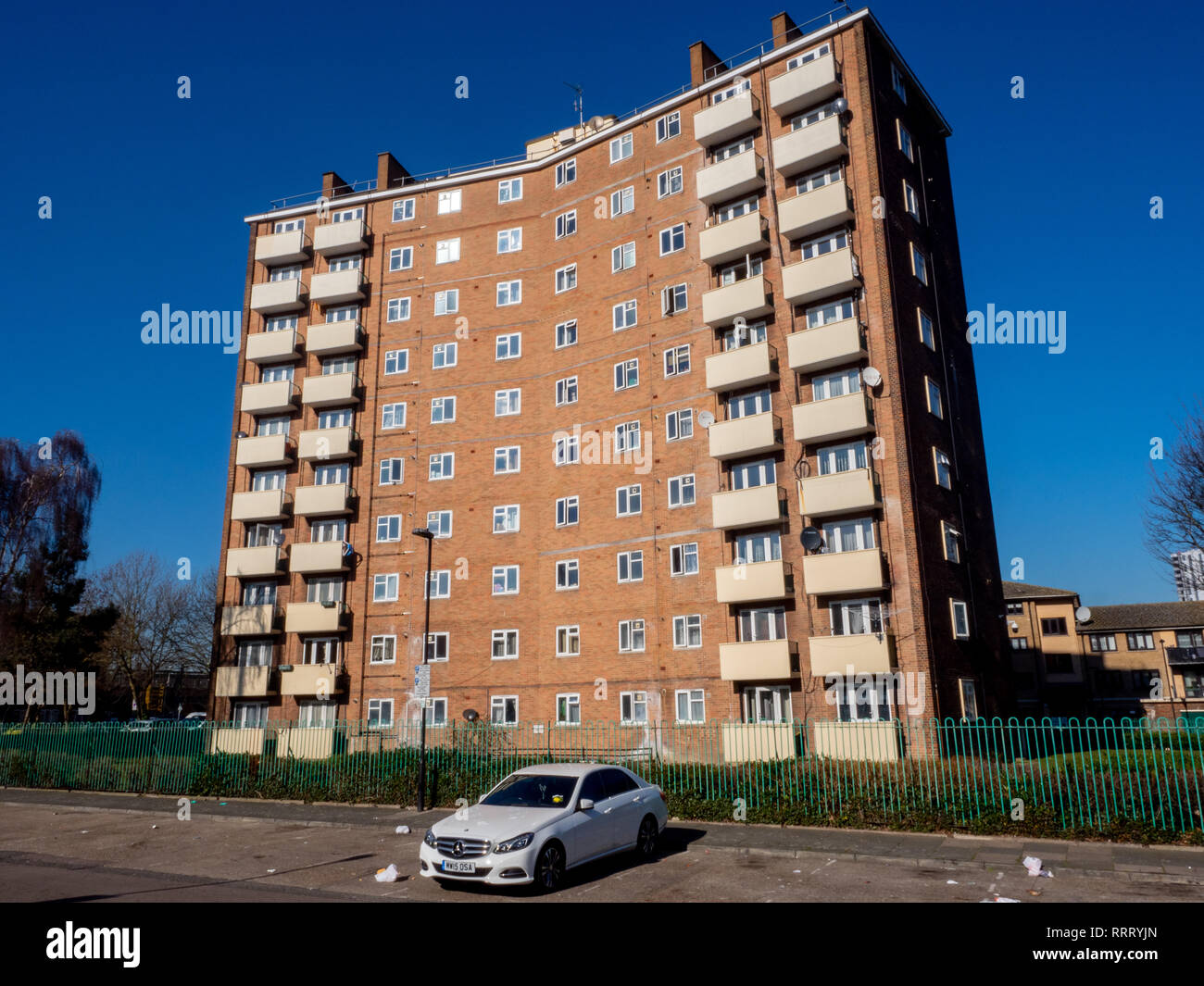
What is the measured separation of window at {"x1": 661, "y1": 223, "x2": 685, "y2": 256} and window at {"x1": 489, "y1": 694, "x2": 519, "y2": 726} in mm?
20618

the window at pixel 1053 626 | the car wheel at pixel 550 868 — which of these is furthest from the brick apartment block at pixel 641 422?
the window at pixel 1053 626

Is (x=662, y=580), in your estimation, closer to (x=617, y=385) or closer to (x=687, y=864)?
(x=617, y=385)

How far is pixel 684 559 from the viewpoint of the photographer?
34.3 meters

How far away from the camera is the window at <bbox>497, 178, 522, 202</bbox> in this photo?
43.8 m

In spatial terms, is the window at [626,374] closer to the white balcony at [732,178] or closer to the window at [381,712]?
the white balcony at [732,178]

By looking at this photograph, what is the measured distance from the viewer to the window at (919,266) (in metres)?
34.1

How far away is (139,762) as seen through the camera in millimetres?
26688

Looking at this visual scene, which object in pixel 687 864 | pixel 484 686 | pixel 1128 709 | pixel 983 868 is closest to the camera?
pixel 983 868

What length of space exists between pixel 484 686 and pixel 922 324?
2368 cm

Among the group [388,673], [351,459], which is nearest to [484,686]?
[388,673]

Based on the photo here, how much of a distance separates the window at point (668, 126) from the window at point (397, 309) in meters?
14.9

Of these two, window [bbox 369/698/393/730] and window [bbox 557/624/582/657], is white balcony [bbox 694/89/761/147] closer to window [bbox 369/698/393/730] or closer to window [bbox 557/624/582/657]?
window [bbox 557/624/582/657]

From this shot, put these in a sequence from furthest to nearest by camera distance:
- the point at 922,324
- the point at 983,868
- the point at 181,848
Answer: the point at 922,324, the point at 181,848, the point at 983,868

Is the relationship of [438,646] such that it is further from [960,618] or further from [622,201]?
[622,201]
